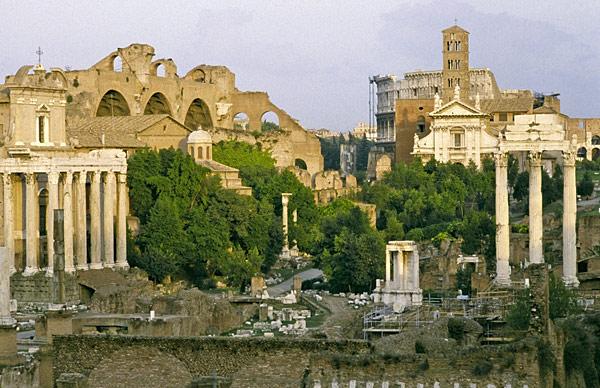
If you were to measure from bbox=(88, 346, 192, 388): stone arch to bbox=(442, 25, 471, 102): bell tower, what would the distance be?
8397cm

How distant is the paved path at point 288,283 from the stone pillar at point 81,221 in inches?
248

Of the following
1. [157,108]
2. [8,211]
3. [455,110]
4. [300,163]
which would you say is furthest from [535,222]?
[455,110]

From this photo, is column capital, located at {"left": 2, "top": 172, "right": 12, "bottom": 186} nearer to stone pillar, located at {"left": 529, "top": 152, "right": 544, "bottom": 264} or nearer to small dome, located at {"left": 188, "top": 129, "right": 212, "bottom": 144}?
stone pillar, located at {"left": 529, "top": 152, "right": 544, "bottom": 264}

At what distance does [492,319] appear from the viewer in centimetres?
3822

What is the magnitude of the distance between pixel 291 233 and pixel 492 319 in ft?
111

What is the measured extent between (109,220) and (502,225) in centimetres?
1512

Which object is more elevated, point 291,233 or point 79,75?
point 79,75

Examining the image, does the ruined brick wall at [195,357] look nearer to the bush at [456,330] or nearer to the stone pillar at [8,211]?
the bush at [456,330]

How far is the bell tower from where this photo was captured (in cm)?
11525

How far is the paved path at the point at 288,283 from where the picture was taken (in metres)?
57.7

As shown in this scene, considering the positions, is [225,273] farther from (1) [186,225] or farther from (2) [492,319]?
(2) [492,319]

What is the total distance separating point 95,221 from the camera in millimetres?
61344

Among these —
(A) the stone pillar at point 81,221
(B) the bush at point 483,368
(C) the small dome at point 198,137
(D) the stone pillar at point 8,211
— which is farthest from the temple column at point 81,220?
(B) the bush at point 483,368

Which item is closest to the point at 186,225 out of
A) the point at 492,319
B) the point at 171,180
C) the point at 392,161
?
the point at 171,180
